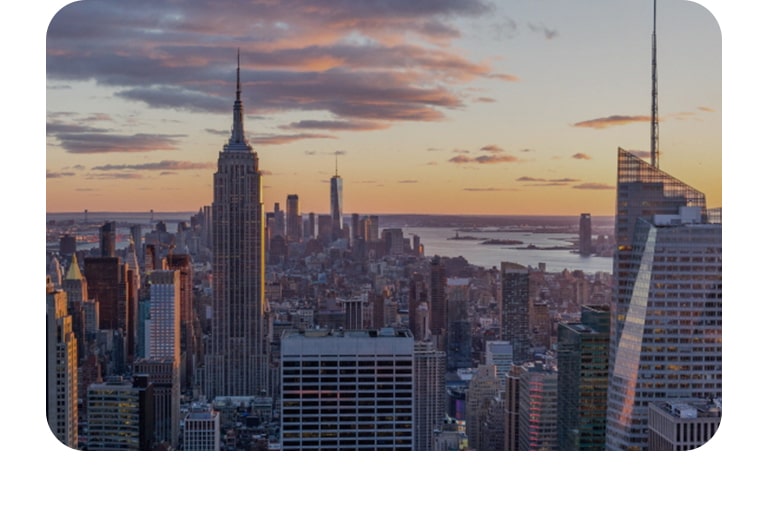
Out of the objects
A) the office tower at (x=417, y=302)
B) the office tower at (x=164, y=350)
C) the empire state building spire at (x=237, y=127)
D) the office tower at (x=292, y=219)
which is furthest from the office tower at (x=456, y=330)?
the office tower at (x=164, y=350)

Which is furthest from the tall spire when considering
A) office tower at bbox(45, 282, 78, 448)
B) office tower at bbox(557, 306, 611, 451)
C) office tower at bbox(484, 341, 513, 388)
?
office tower at bbox(557, 306, 611, 451)

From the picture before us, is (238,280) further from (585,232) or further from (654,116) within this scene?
(654,116)

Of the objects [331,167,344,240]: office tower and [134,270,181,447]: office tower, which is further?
[331,167,344,240]: office tower

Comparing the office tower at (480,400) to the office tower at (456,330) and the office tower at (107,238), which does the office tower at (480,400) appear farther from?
the office tower at (107,238)

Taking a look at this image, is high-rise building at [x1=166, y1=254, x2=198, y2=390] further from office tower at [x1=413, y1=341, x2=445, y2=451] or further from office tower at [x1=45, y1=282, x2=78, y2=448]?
office tower at [x1=413, y1=341, x2=445, y2=451]

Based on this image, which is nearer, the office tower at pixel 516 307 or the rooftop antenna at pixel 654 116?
the rooftop antenna at pixel 654 116

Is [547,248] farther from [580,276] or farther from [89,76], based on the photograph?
[89,76]

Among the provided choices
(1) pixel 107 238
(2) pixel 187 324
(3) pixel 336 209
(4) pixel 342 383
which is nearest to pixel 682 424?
(4) pixel 342 383
